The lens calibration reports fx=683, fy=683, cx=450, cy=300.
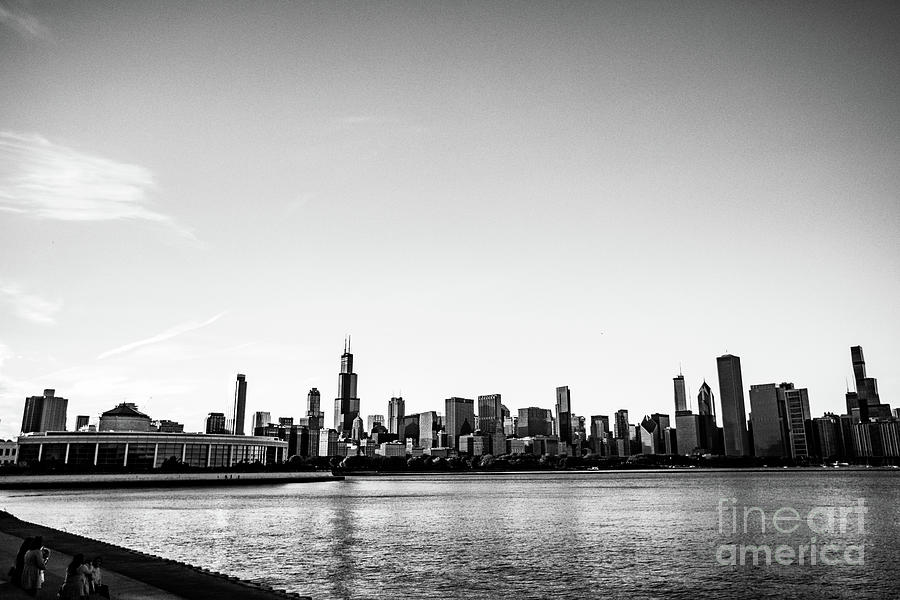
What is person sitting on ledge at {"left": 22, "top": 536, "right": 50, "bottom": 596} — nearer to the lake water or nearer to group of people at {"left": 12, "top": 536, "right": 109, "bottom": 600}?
group of people at {"left": 12, "top": 536, "right": 109, "bottom": 600}

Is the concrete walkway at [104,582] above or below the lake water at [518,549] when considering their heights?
above

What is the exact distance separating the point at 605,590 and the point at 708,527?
1593 inches

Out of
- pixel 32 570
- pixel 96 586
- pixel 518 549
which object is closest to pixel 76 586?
pixel 96 586

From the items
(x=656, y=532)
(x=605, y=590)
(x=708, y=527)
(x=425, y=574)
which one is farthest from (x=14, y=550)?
(x=708, y=527)

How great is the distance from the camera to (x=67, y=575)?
76.5 ft

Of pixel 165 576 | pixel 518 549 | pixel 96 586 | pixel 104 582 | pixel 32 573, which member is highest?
pixel 32 573

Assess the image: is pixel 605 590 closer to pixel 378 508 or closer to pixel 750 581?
pixel 750 581

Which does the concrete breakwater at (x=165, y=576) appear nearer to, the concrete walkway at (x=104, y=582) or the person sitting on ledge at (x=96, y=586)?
the concrete walkway at (x=104, y=582)

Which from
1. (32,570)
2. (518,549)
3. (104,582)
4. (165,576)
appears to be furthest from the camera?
(518,549)

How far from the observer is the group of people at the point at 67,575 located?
22.8m

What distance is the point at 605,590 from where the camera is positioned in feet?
132

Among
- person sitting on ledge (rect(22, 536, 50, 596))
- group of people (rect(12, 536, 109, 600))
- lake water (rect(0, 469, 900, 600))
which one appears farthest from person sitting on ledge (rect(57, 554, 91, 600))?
lake water (rect(0, 469, 900, 600))

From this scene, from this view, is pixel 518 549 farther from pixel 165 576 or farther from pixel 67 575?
pixel 67 575

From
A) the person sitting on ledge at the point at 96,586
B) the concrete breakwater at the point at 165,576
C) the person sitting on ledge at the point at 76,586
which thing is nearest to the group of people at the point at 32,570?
the concrete breakwater at the point at 165,576
